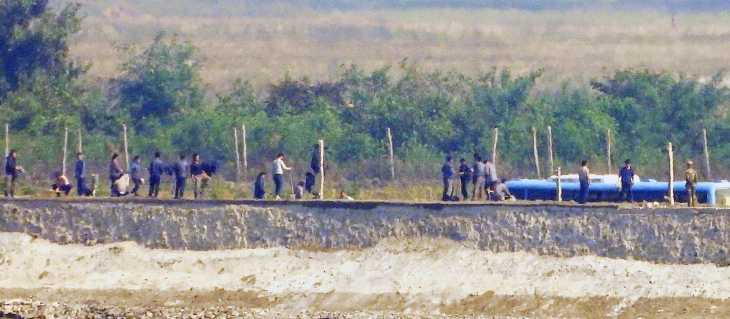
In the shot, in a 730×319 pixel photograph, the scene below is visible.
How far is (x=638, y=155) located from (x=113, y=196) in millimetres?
16694

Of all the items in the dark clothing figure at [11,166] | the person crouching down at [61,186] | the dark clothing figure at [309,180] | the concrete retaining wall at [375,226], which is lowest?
the concrete retaining wall at [375,226]

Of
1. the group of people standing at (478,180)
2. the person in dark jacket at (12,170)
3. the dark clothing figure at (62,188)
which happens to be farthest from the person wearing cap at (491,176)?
the person in dark jacket at (12,170)

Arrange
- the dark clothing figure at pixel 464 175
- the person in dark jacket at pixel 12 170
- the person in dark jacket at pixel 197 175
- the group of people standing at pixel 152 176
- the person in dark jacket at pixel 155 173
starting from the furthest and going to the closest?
the person in dark jacket at pixel 12 170, the person in dark jacket at pixel 197 175, the person in dark jacket at pixel 155 173, the group of people standing at pixel 152 176, the dark clothing figure at pixel 464 175

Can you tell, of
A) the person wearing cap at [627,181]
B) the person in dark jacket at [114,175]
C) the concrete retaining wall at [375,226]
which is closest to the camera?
the concrete retaining wall at [375,226]

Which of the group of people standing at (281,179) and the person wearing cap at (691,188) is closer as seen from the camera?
the person wearing cap at (691,188)

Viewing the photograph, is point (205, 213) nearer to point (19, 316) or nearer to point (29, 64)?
point (19, 316)

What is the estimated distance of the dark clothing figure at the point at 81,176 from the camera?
35.1 m

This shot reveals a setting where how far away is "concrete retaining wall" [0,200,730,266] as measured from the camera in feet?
91.5

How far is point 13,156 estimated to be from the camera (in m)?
35.1

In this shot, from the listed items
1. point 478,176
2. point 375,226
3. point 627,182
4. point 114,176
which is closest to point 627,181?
point 627,182

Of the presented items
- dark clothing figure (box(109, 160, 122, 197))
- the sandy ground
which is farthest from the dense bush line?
the sandy ground

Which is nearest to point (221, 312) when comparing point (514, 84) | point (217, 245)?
point (217, 245)

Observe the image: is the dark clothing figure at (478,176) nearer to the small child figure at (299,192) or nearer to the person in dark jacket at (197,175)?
the small child figure at (299,192)

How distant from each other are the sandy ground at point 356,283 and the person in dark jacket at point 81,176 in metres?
2.28
